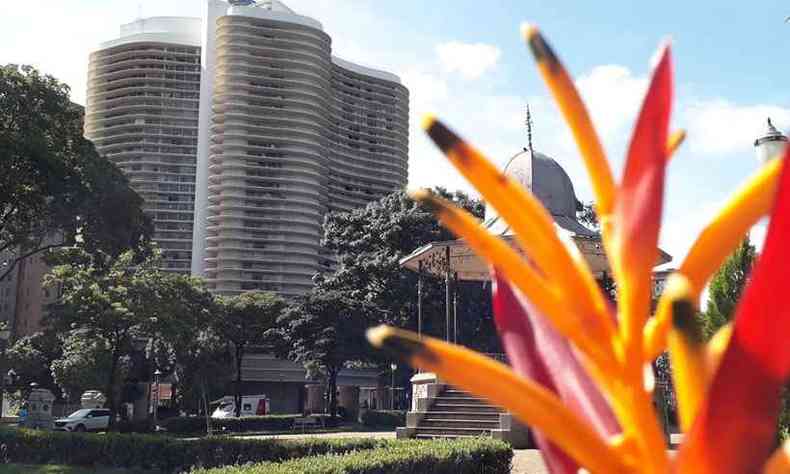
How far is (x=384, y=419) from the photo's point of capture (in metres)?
39.1

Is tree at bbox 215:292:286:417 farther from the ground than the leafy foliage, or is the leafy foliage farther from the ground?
tree at bbox 215:292:286:417

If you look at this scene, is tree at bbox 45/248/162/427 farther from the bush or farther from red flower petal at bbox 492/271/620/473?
red flower petal at bbox 492/271/620/473

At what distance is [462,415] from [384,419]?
2213 centimetres

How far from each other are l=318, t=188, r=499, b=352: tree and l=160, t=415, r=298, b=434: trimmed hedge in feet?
25.0

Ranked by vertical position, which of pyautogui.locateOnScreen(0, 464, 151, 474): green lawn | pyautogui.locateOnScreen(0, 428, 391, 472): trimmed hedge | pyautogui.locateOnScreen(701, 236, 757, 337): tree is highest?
pyautogui.locateOnScreen(701, 236, 757, 337): tree

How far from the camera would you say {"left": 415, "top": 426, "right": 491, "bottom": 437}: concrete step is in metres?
17.0

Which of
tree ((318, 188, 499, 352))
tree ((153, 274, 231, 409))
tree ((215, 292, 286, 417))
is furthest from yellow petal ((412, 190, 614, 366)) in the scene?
tree ((215, 292, 286, 417))

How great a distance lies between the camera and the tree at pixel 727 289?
7520 millimetres

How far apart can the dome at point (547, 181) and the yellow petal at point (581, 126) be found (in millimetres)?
19439

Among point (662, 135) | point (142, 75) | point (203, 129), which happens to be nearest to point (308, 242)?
point (203, 129)

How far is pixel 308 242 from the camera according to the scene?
260 ft

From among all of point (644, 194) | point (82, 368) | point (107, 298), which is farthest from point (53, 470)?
point (82, 368)

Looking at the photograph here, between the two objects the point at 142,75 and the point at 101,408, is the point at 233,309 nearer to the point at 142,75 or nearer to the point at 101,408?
the point at 101,408

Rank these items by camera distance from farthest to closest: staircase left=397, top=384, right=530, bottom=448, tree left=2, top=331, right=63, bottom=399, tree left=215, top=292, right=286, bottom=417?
tree left=2, top=331, right=63, bottom=399 → tree left=215, top=292, right=286, bottom=417 → staircase left=397, top=384, right=530, bottom=448
